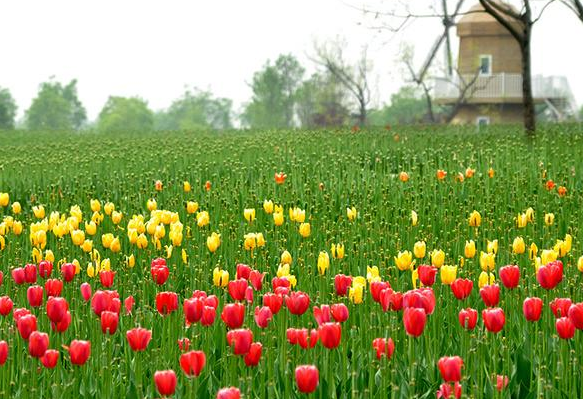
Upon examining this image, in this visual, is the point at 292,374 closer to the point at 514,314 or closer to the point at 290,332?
the point at 290,332

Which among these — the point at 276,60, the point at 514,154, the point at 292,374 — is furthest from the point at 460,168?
the point at 276,60

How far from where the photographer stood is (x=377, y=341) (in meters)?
4.23

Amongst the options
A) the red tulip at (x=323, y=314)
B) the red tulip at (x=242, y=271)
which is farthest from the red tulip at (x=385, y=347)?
the red tulip at (x=242, y=271)

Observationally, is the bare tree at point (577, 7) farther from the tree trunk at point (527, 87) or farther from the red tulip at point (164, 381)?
the red tulip at point (164, 381)

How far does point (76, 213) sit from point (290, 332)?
15.7 ft

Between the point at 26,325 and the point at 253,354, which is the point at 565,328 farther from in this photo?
the point at 26,325

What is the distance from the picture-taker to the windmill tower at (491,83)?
46688mm

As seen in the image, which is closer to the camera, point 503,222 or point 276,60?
point 503,222

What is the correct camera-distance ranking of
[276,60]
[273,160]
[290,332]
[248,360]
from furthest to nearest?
[276,60], [273,160], [290,332], [248,360]

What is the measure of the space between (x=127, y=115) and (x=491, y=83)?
95.1m

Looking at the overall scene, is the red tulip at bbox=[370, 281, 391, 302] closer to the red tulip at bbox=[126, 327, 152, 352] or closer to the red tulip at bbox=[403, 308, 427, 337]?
the red tulip at bbox=[403, 308, 427, 337]

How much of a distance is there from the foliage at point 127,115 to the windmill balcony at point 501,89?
84.2 meters

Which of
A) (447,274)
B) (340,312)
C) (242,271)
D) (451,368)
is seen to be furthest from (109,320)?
(447,274)

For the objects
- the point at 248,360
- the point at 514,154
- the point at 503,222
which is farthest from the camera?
the point at 514,154
